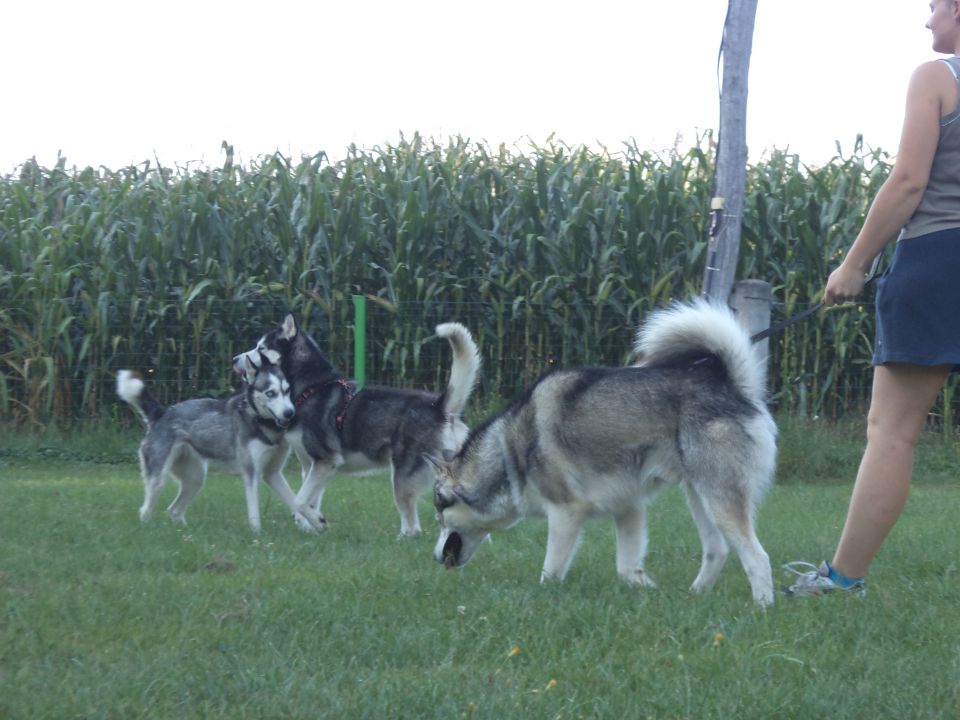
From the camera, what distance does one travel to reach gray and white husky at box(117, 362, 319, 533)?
7750 mm

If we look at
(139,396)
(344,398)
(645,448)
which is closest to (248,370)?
(344,398)

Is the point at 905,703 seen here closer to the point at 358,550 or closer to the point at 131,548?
the point at 358,550

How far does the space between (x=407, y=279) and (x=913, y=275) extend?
8077mm

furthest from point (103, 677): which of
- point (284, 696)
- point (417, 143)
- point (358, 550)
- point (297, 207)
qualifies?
point (417, 143)

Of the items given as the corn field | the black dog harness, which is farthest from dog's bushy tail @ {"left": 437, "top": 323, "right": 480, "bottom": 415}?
the corn field

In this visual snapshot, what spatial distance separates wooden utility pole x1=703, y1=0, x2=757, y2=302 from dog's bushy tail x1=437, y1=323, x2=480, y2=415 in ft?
7.88

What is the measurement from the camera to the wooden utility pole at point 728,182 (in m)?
8.84

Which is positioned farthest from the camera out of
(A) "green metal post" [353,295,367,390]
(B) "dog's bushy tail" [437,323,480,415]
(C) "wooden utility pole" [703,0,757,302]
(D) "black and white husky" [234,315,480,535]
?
(A) "green metal post" [353,295,367,390]

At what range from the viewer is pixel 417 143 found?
13.7 meters

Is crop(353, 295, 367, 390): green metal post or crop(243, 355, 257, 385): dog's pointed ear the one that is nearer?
crop(243, 355, 257, 385): dog's pointed ear

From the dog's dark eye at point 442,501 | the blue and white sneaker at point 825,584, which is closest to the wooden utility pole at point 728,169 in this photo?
the dog's dark eye at point 442,501

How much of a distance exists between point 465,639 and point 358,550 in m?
2.31

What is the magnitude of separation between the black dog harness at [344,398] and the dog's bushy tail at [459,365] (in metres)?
0.83

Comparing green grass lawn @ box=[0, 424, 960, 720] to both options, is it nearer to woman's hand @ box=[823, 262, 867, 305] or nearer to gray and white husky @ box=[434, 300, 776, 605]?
gray and white husky @ box=[434, 300, 776, 605]
